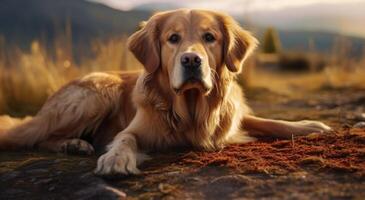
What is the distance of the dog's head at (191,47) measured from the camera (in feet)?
12.9

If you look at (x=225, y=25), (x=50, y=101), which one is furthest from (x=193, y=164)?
(x=50, y=101)

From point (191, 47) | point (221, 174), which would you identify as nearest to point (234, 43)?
point (191, 47)

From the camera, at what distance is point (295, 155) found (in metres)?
3.69

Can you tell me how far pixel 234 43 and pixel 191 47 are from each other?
70 cm

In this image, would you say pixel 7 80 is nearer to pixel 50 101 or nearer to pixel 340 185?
pixel 50 101

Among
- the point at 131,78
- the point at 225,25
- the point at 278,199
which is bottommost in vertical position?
the point at 278,199

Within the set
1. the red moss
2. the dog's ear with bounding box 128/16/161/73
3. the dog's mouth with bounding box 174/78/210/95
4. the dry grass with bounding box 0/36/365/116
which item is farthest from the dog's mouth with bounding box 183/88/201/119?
the dry grass with bounding box 0/36/365/116

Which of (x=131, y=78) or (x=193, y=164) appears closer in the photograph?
(x=193, y=164)

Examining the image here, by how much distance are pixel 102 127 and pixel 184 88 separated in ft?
4.88

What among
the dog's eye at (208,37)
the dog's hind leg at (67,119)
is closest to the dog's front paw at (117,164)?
the dog's eye at (208,37)

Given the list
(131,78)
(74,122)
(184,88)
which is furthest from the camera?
(131,78)

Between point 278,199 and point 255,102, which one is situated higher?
point 255,102

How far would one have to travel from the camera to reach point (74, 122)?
16.7 ft

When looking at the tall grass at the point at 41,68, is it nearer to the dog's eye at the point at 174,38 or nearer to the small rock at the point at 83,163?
the small rock at the point at 83,163
